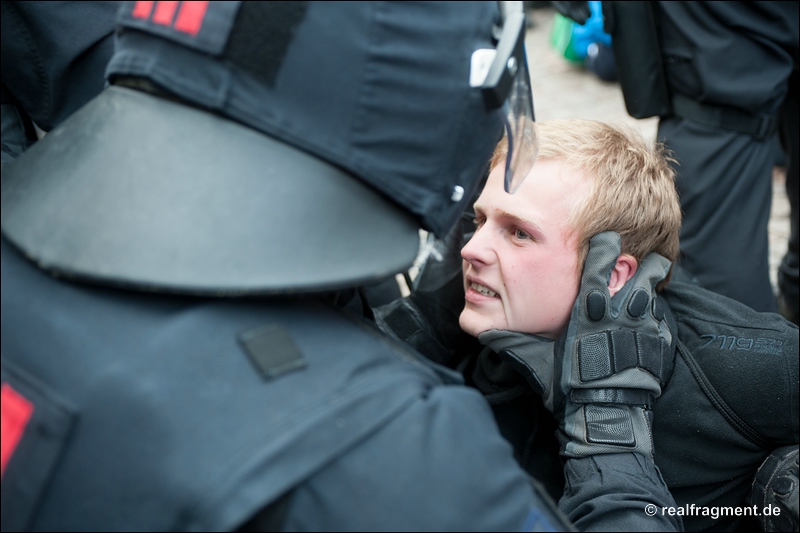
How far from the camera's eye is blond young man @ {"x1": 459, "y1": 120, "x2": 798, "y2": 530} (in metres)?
1.67

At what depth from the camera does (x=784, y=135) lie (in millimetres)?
3588

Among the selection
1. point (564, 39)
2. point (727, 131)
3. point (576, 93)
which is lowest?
point (576, 93)

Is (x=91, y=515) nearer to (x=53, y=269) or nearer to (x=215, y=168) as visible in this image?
(x=53, y=269)

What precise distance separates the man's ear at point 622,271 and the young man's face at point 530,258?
0.11 m

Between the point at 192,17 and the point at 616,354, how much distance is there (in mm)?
1035

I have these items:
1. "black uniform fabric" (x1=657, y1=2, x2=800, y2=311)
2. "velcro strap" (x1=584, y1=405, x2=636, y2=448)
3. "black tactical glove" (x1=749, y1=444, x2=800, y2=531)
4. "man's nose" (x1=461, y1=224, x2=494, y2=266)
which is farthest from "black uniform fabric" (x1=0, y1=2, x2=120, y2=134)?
"black uniform fabric" (x1=657, y1=2, x2=800, y2=311)

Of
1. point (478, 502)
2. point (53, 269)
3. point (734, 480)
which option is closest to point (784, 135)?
point (734, 480)

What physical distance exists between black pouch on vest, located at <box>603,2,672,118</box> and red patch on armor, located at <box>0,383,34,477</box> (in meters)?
2.64

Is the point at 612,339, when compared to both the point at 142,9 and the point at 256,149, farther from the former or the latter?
the point at 142,9

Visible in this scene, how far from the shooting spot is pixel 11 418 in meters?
0.96

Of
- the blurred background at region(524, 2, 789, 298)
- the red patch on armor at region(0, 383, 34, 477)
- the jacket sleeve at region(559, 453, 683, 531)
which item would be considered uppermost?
the red patch on armor at region(0, 383, 34, 477)

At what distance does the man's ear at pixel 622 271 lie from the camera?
1804mm

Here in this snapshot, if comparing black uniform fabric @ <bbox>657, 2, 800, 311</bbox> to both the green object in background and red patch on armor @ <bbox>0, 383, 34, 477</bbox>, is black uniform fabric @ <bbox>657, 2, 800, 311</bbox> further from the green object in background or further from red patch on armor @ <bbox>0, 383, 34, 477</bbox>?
the green object in background

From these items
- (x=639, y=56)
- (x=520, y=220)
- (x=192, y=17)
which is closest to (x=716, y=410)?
(x=520, y=220)
